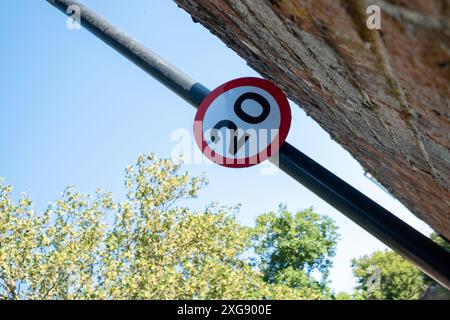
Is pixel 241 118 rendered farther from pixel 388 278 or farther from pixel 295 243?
pixel 388 278

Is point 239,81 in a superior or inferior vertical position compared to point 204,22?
inferior

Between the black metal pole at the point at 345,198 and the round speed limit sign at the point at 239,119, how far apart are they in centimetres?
9

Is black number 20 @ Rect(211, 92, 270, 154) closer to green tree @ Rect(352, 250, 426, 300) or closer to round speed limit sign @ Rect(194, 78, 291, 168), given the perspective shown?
round speed limit sign @ Rect(194, 78, 291, 168)

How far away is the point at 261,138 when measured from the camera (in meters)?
2.08

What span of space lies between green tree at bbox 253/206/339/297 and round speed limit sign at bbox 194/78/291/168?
24.2 m

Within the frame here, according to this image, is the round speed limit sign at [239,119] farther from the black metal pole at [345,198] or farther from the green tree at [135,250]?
the green tree at [135,250]

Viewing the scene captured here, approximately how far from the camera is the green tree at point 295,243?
1055 inches

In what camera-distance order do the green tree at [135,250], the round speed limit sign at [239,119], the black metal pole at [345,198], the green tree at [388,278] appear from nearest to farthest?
the black metal pole at [345,198] → the round speed limit sign at [239,119] → the green tree at [135,250] → the green tree at [388,278]

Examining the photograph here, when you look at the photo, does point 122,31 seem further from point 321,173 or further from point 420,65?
point 420,65

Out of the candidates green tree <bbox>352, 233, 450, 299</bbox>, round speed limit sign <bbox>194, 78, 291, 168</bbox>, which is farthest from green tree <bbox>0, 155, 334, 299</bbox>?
green tree <bbox>352, 233, 450, 299</bbox>

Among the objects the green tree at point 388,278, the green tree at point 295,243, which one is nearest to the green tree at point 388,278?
the green tree at point 388,278

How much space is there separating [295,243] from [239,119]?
25.8m
